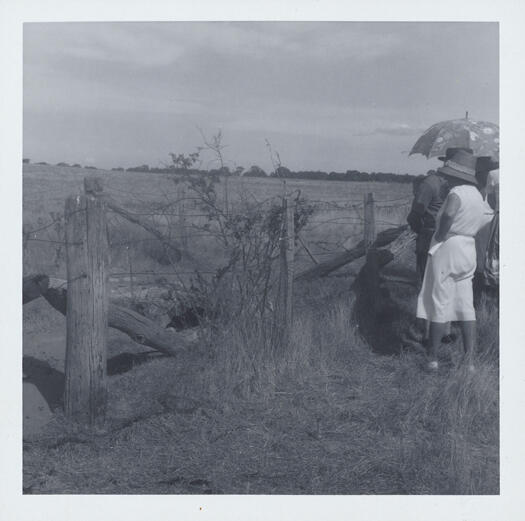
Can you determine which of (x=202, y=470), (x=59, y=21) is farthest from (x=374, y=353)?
(x=59, y=21)

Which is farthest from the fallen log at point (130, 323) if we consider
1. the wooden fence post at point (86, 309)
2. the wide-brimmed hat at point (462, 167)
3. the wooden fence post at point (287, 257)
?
the wide-brimmed hat at point (462, 167)

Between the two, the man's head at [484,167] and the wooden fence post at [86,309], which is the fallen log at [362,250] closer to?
the man's head at [484,167]

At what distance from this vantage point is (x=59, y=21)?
207 inches

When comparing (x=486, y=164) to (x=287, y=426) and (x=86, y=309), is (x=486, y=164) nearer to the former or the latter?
(x=287, y=426)

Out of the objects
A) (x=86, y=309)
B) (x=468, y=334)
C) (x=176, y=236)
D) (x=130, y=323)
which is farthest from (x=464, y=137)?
(x=86, y=309)

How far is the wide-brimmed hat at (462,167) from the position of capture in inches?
257

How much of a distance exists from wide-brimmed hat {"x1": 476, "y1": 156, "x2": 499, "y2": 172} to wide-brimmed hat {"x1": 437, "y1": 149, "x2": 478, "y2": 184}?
1.12 meters

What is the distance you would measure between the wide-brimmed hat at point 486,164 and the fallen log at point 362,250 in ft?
4.57

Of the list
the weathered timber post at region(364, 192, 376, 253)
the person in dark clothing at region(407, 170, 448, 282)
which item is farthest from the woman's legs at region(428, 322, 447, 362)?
the weathered timber post at region(364, 192, 376, 253)

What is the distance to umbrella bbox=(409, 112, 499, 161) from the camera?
7.03m

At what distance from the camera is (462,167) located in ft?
21.5

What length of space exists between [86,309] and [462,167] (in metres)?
3.24
